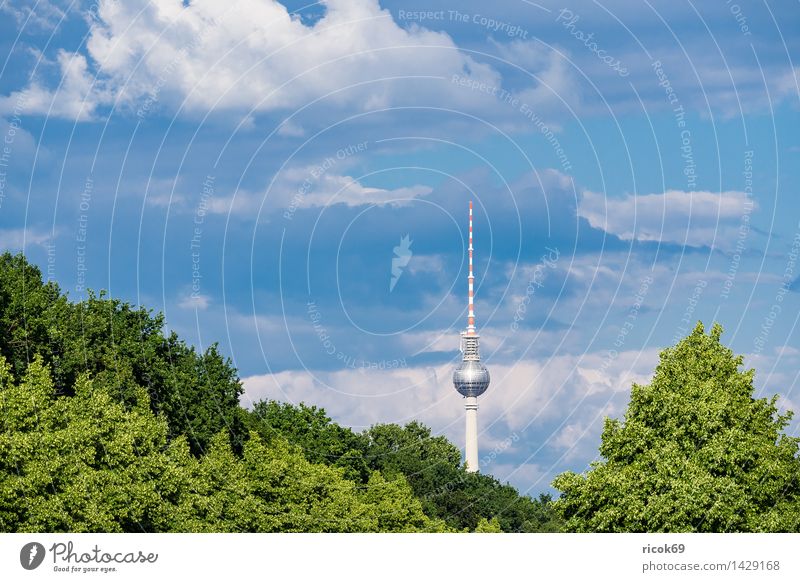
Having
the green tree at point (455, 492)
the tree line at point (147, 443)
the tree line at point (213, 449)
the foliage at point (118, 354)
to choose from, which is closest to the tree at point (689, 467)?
the tree line at point (213, 449)

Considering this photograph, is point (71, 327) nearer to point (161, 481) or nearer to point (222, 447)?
point (222, 447)

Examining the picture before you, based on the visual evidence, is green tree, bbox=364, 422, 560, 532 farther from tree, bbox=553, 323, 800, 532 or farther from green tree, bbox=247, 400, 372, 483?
tree, bbox=553, 323, 800, 532

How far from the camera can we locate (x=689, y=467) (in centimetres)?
8394

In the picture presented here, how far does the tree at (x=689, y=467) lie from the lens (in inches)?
3273

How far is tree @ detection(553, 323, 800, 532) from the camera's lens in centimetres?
8312

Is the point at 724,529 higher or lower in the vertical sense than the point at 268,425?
lower

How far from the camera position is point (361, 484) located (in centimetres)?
13288

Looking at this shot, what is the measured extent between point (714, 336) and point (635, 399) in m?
7.76
